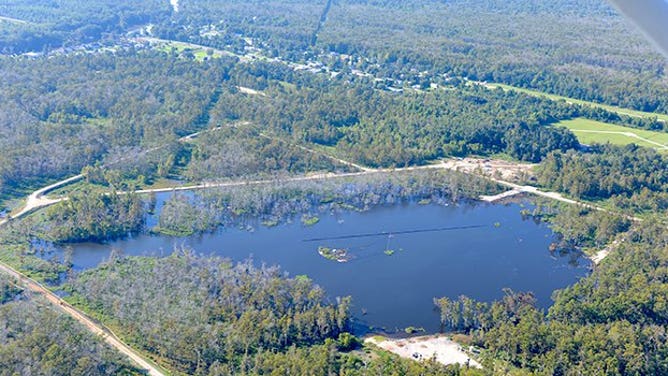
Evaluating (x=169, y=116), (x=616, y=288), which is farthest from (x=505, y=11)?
(x=616, y=288)

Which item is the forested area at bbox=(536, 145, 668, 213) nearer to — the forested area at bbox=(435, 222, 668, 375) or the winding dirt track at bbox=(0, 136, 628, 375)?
the winding dirt track at bbox=(0, 136, 628, 375)

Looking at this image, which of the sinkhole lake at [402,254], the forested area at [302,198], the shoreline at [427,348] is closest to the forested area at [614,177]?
the forested area at [302,198]

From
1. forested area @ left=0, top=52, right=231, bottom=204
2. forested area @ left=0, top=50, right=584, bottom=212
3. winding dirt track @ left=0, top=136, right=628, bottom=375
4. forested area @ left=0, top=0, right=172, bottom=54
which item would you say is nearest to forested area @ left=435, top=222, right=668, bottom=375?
winding dirt track @ left=0, top=136, right=628, bottom=375

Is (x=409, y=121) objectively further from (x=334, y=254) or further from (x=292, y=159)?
(x=334, y=254)

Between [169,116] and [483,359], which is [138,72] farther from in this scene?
[483,359]

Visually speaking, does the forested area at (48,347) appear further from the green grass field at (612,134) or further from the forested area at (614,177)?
the green grass field at (612,134)

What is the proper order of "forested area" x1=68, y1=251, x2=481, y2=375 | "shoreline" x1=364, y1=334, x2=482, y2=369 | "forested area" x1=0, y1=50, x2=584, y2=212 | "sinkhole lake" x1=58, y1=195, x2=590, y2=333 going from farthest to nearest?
"forested area" x1=0, y1=50, x2=584, y2=212
"sinkhole lake" x1=58, y1=195, x2=590, y2=333
"shoreline" x1=364, y1=334, x2=482, y2=369
"forested area" x1=68, y1=251, x2=481, y2=375
